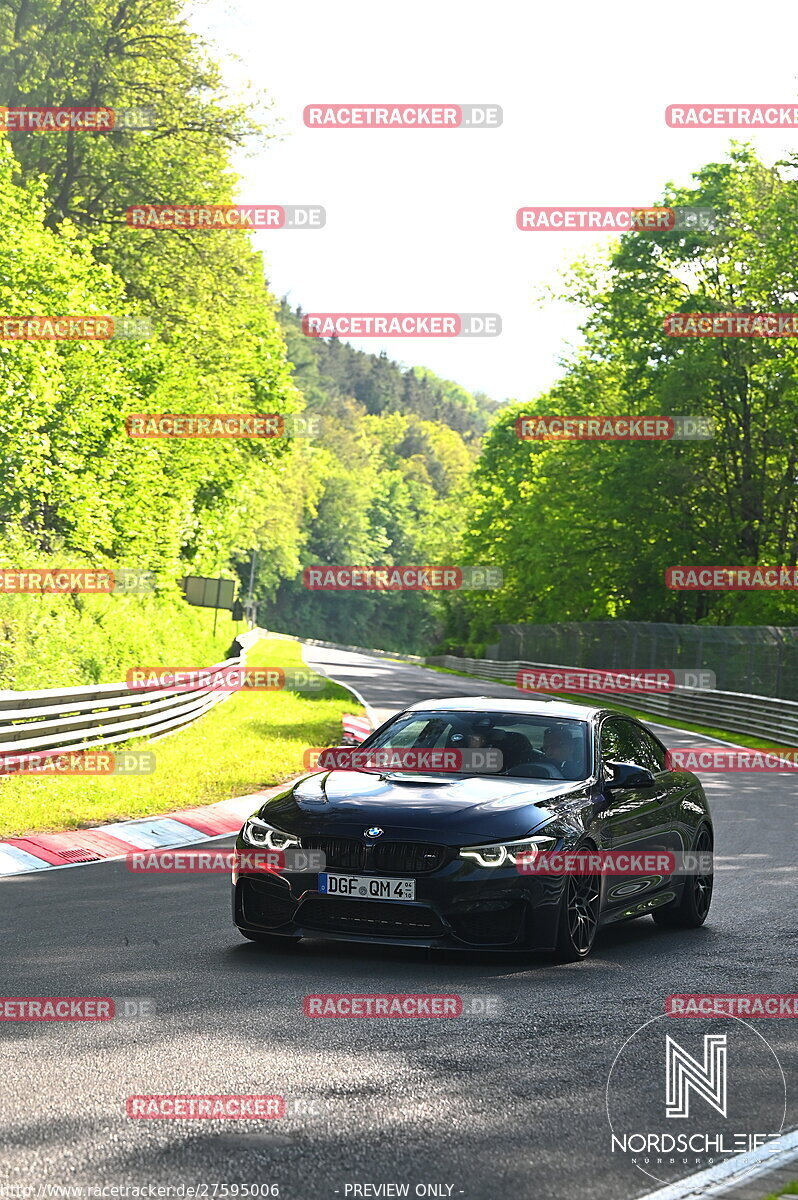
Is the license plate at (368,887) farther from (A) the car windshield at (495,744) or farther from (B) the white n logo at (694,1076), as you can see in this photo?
(B) the white n logo at (694,1076)

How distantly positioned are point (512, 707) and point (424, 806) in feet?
5.54

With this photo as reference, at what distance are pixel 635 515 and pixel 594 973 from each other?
4432 cm

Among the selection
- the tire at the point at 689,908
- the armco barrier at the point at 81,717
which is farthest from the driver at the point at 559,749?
the armco barrier at the point at 81,717

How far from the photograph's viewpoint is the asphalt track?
4.57 m

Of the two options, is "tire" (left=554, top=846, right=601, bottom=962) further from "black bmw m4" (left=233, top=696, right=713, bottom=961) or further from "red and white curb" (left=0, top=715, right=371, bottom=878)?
"red and white curb" (left=0, top=715, right=371, bottom=878)

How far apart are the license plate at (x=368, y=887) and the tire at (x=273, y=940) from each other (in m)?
0.67

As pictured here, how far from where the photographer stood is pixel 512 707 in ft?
31.2

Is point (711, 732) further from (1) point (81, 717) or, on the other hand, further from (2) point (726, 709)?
(1) point (81, 717)

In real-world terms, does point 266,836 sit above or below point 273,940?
above

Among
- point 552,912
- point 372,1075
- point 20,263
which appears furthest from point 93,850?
point 20,263

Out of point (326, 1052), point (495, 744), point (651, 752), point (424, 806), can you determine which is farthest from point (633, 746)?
point (326, 1052)

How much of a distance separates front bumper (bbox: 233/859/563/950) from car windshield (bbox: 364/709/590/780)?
119 centimetres

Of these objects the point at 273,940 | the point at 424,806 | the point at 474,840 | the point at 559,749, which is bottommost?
the point at 273,940

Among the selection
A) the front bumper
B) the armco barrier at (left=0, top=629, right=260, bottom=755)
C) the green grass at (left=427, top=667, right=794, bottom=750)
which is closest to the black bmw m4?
the front bumper
